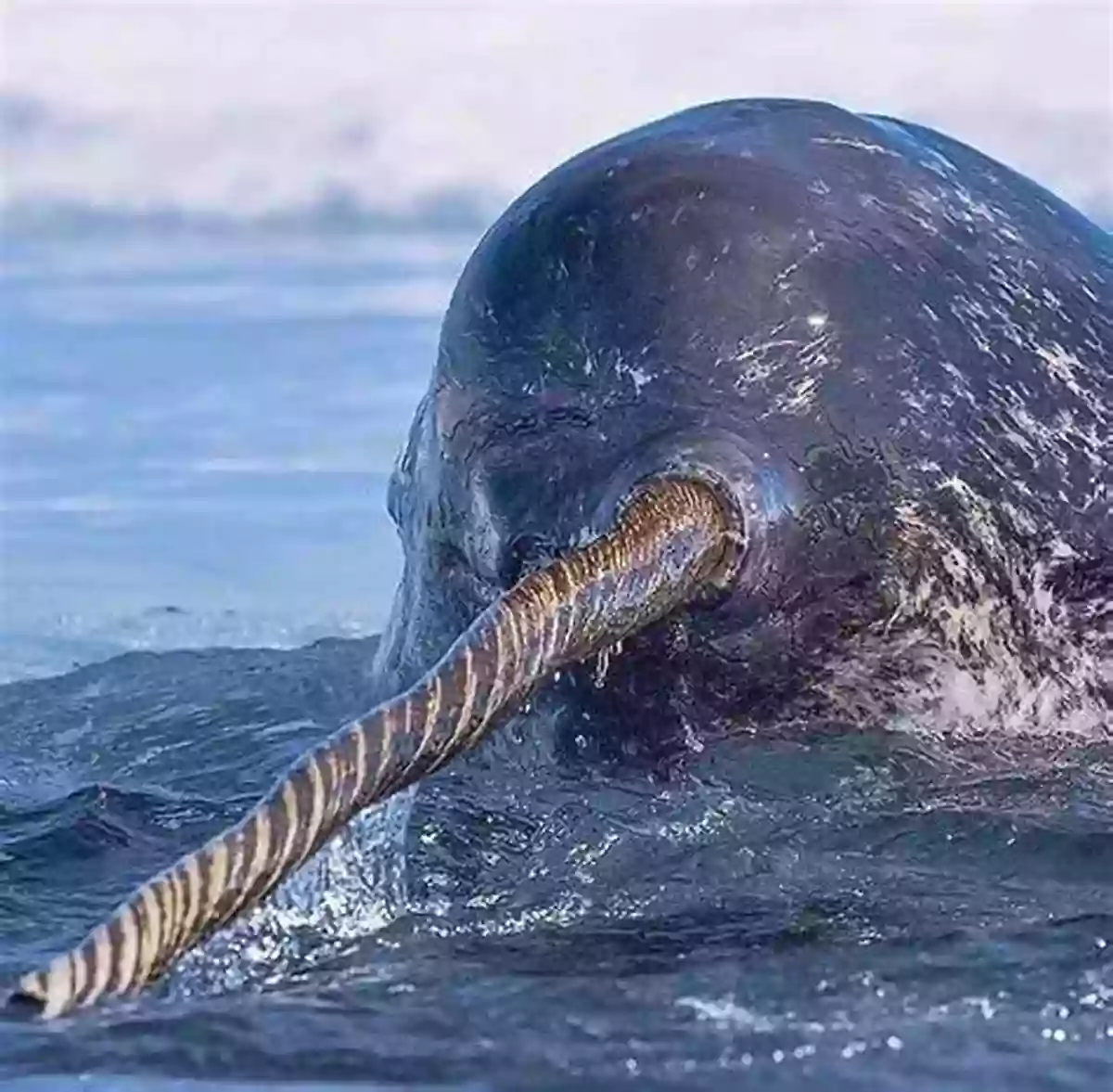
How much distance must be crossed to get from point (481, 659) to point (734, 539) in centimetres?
100

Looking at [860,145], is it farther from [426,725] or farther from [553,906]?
[426,725]

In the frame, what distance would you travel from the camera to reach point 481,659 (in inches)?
218

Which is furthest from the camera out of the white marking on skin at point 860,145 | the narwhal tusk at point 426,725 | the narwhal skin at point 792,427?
the white marking on skin at point 860,145

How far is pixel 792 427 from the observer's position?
6.53 metres

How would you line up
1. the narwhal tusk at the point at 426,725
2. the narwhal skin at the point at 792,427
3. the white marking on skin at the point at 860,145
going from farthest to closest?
1. the white marking on skin at the point at 860,145
2. the narwhal skin at the point at 792,427
3. the narwhal tusk at the point at 426,725

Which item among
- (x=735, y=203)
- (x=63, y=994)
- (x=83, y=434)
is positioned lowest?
(x=63, y=994)

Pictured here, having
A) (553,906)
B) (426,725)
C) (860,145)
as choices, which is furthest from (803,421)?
(426,725)

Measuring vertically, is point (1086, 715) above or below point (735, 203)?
below

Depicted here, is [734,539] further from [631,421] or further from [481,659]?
[481,659]

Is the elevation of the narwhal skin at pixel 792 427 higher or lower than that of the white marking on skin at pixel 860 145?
lower

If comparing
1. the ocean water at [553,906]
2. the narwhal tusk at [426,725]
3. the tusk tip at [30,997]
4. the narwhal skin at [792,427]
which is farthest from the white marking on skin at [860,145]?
the tusk tip at [30,997]

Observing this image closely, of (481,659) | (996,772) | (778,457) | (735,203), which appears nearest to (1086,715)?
(996,772)

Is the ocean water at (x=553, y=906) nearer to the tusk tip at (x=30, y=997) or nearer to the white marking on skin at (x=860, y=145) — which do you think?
the tusk tip at (x=30, y=997)

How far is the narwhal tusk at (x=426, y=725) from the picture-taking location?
5.02 m
